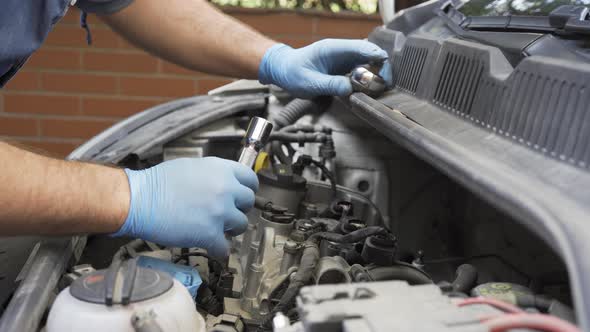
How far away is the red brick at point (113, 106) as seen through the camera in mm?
2842

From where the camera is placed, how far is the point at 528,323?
1.57 feet

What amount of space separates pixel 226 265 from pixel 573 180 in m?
0.64

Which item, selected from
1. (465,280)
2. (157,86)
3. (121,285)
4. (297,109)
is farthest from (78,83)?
(465,280)

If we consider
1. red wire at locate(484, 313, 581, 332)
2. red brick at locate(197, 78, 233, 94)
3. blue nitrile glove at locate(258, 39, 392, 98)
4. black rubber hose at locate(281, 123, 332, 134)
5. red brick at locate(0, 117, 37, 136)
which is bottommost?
red brick at locate(0, 117, 37, 136)

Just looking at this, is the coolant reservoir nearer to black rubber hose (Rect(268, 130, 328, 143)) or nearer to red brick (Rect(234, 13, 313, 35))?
black rubber hose (Rect(268, 130, 328, 143))

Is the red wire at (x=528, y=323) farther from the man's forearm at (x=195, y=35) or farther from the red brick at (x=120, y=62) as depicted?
the red brick at (x=120, y=62)

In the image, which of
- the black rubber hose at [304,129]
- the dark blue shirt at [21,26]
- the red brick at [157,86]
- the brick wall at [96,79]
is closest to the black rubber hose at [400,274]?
the black rubber hose at [304,129]

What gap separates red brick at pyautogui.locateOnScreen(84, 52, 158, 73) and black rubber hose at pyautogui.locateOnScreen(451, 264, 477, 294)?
2.30 m

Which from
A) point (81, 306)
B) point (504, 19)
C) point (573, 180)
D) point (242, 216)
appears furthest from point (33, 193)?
point (504, 19)

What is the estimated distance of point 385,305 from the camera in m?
0.52

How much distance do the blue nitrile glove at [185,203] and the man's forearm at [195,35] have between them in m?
0.59

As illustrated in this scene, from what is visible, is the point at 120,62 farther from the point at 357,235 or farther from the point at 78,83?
the point at 357,235

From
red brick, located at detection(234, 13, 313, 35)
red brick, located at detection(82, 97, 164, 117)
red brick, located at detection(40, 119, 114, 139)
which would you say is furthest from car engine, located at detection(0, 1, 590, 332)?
red brick, located at detection(40, 119, 114, 139)

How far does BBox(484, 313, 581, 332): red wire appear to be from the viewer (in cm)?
47
